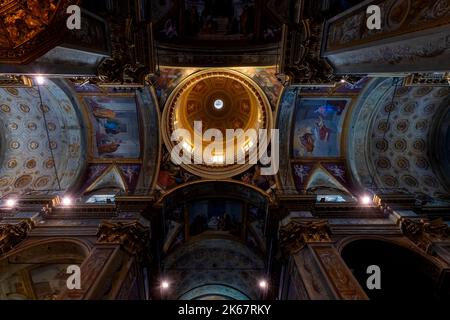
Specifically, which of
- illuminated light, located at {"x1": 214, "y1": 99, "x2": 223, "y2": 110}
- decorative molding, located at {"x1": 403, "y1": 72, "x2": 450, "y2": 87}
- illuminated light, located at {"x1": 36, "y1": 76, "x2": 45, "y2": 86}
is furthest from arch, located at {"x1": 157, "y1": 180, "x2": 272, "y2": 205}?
illuminated light, located at {"x1": 214, "y1": 99, "x2": 223, "y2": 110}

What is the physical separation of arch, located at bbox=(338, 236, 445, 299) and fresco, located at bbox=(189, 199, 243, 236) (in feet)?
19.2

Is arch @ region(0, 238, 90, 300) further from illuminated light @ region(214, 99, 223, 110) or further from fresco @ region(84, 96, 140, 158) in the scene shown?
illuminated light @ region(214, 99, 223, 110)

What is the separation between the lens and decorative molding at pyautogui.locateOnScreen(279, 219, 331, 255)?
32.3 feet

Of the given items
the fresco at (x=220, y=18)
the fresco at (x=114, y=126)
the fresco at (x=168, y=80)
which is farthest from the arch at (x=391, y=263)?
the fresco at (x=114, y=126)

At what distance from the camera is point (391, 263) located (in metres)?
10.4

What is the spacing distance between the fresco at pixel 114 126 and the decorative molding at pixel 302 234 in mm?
8758

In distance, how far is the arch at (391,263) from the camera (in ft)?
32.0

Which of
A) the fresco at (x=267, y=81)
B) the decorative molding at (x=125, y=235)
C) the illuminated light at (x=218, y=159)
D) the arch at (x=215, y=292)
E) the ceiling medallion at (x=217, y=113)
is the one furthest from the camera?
the arch at (x=215, y=292)

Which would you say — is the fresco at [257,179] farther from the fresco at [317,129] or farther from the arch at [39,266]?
the arch at [39,266]

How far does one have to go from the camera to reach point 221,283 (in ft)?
57.0

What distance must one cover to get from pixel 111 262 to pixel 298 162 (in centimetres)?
998

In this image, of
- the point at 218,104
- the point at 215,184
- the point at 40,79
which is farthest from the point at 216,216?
the point at 40,79

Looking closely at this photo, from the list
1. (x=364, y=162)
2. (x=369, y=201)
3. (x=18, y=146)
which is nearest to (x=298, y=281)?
(x=369, y=201)

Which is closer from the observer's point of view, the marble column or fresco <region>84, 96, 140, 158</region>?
the marble column
